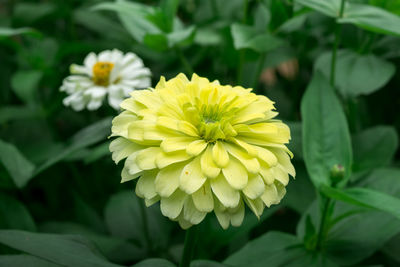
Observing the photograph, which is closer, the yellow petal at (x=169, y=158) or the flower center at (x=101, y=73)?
the yellow petal at (x=169, y=158)

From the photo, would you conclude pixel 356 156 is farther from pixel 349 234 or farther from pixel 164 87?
pixel 164 87

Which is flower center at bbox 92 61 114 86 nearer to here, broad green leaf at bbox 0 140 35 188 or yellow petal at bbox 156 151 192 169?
broad green leaf at bbox 0 140 35 188

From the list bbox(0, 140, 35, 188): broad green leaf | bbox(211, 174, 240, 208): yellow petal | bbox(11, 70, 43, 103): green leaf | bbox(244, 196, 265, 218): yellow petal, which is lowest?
bbox(11, 70, 43, 103): green leaf

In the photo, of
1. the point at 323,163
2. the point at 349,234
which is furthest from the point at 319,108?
the point at 349,234

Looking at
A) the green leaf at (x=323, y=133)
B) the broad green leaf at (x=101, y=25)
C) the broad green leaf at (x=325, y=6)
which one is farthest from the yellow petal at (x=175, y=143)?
the broad green leaf at (x=101, y=25)

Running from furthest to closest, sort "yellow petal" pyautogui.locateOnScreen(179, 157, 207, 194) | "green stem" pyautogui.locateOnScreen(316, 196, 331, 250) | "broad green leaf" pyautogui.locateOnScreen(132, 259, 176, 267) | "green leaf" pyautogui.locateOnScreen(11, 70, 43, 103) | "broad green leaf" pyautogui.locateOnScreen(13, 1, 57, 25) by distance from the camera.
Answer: "broad green leaf" pyautogui.locateOnScreen(13, 1, 57, 25), "green leaf" pyautogui.locateOnScreen(11, 70, 43, 103), "green stem" pyautogui.locateOnScreen(316, 196, 331, 250), "broad green leaf" pyautogui.locateOnScreen(132, 259, 176, 267), "yellow petal" pyautogui.locateOnScreen(179, 157, 207, 194)

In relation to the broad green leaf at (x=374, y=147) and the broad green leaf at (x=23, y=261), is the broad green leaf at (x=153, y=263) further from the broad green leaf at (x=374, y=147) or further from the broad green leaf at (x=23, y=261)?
the broad green leaf at (x=374, y=147)

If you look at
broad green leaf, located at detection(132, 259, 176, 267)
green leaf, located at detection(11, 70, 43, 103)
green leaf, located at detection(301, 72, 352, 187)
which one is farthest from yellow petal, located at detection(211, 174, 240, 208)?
green leaf, located at detection(11, 70, 43, 103)
